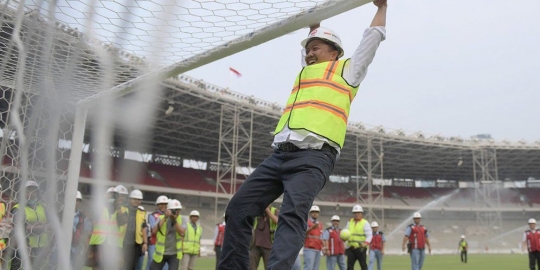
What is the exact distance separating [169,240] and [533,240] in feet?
30.4

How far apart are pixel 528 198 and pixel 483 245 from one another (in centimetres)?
1043

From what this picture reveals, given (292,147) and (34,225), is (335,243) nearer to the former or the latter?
(34,225)

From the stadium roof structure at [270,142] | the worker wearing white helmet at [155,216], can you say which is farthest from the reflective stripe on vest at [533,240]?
the stadium roof structure at [270,142]

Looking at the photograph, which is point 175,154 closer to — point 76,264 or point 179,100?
point 179,100

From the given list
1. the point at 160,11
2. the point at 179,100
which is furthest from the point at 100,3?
the point at 179,100

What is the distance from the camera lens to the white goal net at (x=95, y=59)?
243 cm

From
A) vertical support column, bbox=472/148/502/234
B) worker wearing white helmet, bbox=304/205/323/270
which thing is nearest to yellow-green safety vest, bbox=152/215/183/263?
worker wearing white helmet, bbox=304/205/323/270

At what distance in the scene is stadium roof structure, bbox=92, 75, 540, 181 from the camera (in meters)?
25.9

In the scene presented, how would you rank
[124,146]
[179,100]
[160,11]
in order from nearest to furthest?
[124,146]
[160,11]
[179,100]

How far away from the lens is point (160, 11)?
2.37 meters

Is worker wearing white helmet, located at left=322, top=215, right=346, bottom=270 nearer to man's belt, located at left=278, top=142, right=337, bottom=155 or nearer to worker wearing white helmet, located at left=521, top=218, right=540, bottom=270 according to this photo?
worker wearing white helmet, located at left=521, top=218, right=540, bottom=270

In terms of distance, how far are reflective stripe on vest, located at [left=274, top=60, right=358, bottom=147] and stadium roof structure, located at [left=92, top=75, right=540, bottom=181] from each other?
1871cm

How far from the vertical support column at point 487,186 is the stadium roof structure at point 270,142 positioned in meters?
0.64

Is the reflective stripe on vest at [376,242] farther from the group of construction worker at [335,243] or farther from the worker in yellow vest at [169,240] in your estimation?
the worker in yellow vest at [169,240]
